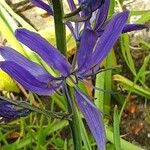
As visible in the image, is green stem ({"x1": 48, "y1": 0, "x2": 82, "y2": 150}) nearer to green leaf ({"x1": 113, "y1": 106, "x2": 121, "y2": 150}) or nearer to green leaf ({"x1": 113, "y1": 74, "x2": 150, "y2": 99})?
green leaf ({"x1": 113, "y1": 106, "x2": 121, "y2": 150})

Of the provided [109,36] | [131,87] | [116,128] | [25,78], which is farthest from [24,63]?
[131,87]

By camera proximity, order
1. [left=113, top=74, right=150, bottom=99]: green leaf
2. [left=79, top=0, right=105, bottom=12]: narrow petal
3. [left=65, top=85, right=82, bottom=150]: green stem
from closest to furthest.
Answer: [left=79, top=0, right=105, bottom=12]: narrow petal
[left=65, top=85, right=82, bottom=150]: green stem
[left=113, top=74, right=150, bottom=99]: green leaf

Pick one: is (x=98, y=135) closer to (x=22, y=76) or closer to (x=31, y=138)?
(x=22, y=76)

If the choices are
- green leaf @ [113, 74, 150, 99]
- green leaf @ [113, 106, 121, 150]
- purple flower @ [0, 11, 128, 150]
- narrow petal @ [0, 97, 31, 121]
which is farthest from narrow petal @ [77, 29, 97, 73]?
green leaf @ [113, 74, 150, 99]

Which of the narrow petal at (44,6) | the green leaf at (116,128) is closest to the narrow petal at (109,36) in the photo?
the narrow petal at (44,6)

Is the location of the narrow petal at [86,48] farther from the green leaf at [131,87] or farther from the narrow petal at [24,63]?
the green leaf at [131,87]

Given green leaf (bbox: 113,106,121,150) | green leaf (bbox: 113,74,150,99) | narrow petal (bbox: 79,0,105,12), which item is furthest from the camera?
green leaf (bbox: 113,74,150,99)

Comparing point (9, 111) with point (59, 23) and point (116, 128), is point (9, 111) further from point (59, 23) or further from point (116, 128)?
point (116, 128)

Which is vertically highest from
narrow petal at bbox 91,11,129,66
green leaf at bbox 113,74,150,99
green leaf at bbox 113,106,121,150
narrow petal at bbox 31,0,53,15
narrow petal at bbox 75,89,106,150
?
narrow petal at bbox 31,0,53,15
